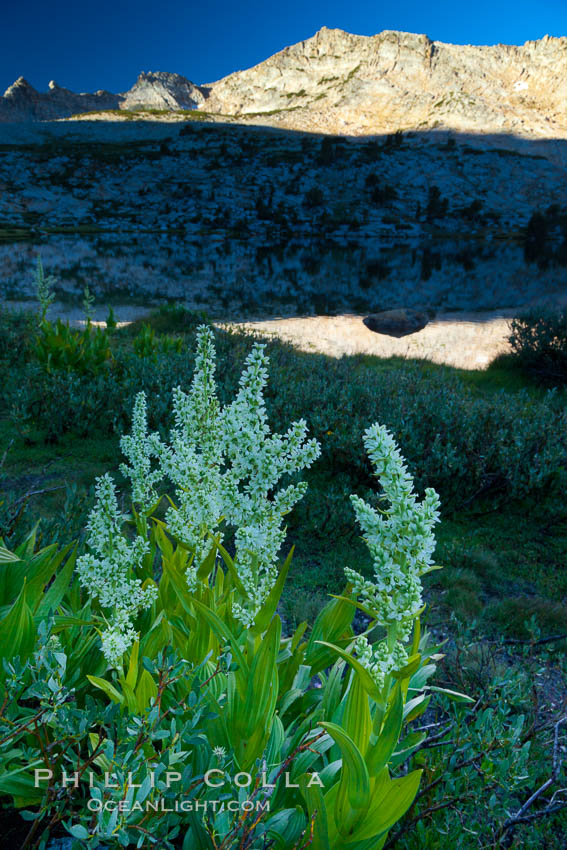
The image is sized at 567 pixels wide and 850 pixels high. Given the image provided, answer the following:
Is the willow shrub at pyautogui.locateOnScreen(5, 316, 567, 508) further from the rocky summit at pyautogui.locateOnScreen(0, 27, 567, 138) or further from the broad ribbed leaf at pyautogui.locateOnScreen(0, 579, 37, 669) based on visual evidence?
the rocky summit at pyautogui.locateOnScreen(0, 27, 567, 138)

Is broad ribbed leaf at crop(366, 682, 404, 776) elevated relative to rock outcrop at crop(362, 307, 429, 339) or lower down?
lower down

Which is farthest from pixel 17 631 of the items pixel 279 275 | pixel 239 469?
pixel 279 275

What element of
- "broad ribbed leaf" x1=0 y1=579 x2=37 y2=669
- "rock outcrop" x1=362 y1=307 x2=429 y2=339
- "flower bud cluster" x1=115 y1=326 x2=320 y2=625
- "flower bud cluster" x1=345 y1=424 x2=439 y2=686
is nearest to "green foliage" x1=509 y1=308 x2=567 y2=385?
"rock outcrop" x1=362 y1=307 x2=429 y2=339

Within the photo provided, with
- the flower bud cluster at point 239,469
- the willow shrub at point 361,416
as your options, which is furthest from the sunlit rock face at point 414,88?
the flower bud cluster at point 239,469

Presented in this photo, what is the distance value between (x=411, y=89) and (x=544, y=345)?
145463mm

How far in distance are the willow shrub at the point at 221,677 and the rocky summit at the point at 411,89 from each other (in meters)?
127

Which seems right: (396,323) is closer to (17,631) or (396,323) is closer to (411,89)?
(17,631)

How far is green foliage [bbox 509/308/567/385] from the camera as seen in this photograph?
1338cm

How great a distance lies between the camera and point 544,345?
1366 centimetres

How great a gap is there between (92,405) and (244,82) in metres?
210

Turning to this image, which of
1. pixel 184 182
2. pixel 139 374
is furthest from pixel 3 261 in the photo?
pixel 184 182

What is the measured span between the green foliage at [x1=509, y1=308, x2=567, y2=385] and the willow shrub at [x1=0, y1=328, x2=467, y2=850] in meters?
12.9

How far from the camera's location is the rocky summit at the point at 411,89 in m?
112

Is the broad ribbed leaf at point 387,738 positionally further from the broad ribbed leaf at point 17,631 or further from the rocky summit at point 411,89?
the rocky summit at point 411,89
